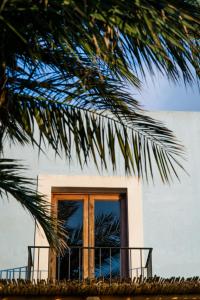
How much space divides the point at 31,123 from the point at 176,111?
618 cm

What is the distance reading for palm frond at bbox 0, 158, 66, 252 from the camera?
4551 mm

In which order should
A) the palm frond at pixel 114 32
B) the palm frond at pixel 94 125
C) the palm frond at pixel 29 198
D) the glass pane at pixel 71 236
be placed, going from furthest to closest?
1. the glass pane at pixel 71 236
2. the palm frond at pixel 29 198
3. the palm frond at pixel 94 125
4. the palm frond at pixel 114 32

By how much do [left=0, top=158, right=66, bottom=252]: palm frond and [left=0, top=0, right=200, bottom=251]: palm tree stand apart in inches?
42.8

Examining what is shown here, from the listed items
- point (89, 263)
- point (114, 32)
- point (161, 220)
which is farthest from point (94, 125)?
point (161, 220)

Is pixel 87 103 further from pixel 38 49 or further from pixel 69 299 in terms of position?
pixel 69 299

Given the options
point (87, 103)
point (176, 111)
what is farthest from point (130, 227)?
point (87, 103)

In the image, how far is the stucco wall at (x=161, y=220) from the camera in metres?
8.30

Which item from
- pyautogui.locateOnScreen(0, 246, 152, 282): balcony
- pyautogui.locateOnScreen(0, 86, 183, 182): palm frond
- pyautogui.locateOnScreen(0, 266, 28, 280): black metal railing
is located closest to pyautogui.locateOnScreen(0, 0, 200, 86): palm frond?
pyautogui.locateOnScreen(0, 86, 183, 182): palm frond

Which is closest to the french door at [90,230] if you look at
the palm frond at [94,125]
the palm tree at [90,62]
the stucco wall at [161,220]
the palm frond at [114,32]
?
the stucco wall at [161,220]

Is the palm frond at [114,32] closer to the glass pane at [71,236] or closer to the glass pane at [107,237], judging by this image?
the glass pane at [71,236]

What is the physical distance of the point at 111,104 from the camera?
341 centimetres

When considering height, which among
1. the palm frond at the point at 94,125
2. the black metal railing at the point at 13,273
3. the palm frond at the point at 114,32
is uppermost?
the palm frond at the point at 114,32

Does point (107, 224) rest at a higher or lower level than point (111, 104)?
lower

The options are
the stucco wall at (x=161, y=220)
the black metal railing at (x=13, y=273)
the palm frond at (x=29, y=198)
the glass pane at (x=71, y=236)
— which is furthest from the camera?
the glass pane at (x=71, y=236)
